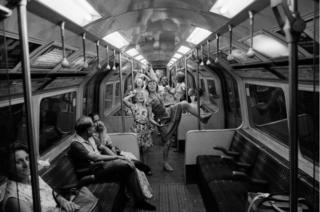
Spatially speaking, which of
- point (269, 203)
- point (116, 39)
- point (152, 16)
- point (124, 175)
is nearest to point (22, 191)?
point (269, 203)

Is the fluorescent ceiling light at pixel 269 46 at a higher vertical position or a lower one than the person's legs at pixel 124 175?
higher

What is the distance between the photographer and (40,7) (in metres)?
2.15

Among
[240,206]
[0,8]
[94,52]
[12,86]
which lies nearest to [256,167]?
[240,206]

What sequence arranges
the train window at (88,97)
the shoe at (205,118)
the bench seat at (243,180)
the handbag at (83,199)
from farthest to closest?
the shoe at (205,118) → the train window at (88,97) → the bench seat at (243,180) → the handbag at (83,199)

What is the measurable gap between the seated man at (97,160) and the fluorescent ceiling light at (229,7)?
2061 mm

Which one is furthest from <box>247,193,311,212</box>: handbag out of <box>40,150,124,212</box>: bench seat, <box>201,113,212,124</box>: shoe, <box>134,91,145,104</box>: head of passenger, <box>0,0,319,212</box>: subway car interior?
<box>201,113,212,124</box>: shoe

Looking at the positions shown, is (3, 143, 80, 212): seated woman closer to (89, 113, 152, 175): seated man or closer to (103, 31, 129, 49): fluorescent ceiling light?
(89, 113, 152, 175): seated man

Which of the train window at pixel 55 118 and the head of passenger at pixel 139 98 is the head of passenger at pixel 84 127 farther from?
the head of passenger at pixel 139 98

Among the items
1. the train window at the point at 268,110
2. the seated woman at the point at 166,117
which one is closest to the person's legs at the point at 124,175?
the seated woman at the point at 166,117

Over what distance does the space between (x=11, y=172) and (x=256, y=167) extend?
3.16 meters

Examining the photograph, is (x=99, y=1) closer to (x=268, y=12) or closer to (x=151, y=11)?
(x=151, y=11)

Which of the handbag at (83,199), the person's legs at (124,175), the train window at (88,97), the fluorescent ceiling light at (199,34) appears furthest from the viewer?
the train window at (88,97)

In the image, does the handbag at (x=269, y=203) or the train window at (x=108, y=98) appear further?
the train window at (x=108, y=98)

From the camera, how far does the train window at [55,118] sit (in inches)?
165
